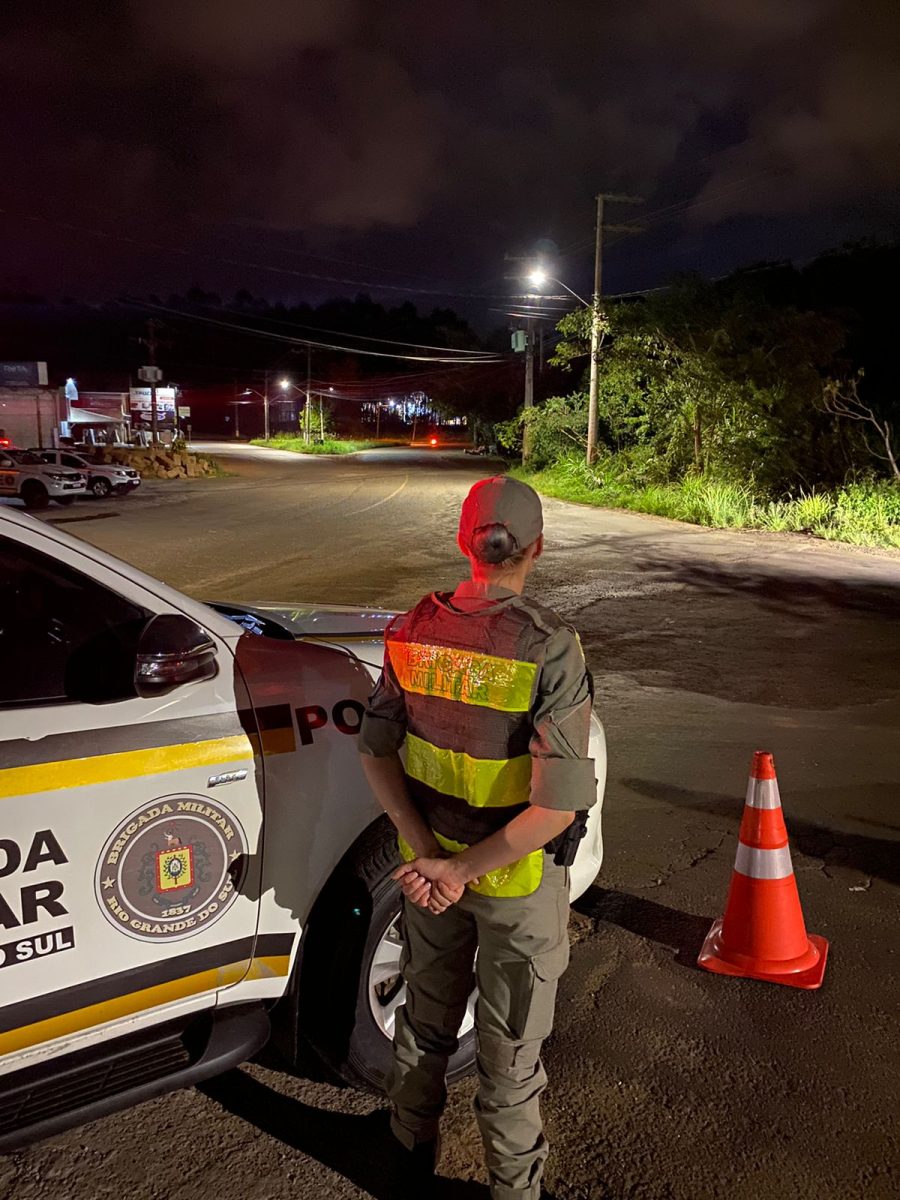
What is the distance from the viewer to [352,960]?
2393 millimetres

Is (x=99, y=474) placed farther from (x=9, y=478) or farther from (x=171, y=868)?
(x=171, y=868)

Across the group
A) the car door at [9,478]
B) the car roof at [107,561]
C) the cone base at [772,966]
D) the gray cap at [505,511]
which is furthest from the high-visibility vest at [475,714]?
the car door at [9,478]

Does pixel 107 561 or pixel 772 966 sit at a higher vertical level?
pixel 107 561

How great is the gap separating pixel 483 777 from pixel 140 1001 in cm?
100

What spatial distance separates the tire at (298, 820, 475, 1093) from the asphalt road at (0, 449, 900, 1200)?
0.82 ft

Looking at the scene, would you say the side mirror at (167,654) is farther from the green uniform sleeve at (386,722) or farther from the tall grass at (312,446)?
the tall grass at (312,446)

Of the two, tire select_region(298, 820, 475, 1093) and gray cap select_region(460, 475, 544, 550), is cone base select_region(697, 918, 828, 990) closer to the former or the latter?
tire select_region(298, 820, 475, 1093)

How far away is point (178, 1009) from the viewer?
2.21 m

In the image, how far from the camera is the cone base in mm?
3162

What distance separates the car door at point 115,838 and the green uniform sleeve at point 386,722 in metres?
0.35

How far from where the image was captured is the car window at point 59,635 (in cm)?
209

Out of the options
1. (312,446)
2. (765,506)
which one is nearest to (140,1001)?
(765,506)

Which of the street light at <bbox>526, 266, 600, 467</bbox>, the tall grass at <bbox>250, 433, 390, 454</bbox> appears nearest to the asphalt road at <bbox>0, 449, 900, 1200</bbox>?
the street light at <bbox>526, 266, 600, 467</bbox>

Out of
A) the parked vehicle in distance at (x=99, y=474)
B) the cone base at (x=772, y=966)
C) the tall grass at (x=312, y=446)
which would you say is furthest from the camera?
the tall grass at (x=312, y=446)
